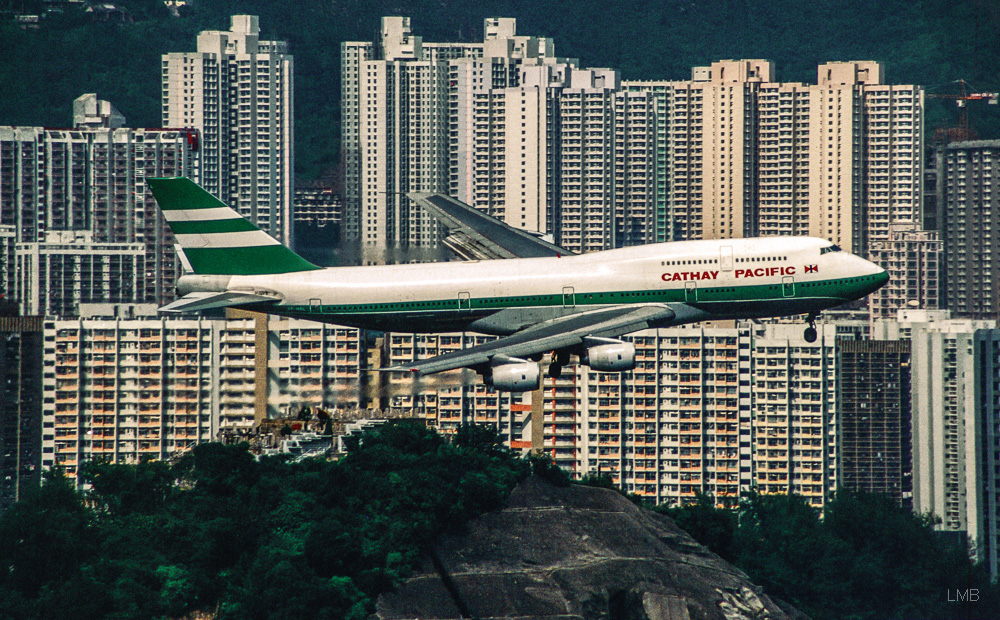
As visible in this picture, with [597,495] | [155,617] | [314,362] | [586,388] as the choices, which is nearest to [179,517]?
[155,617]

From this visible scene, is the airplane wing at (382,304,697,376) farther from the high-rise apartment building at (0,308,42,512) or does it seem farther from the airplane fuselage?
the high-rise apartment building at (0,308,42,512)

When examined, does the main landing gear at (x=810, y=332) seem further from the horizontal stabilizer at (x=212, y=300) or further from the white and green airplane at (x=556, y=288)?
the horizontal stabilizer at (x=212, y=300)

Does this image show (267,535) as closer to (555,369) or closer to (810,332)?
(555,369)

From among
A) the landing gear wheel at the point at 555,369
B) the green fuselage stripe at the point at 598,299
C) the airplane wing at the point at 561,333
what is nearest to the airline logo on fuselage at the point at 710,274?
the green fuselage stripe at the point at 598,299

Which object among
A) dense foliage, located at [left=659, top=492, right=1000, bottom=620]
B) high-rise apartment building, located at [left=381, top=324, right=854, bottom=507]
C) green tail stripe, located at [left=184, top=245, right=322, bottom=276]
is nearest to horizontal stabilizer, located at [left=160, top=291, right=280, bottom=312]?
green tail stripe, located at [left=184, top=245, right=322, bottom=276]

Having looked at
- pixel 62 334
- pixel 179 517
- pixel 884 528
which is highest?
pixel 62 334

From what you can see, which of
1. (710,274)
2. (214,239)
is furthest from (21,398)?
(710,274)

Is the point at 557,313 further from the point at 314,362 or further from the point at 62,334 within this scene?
the point at 62,334
